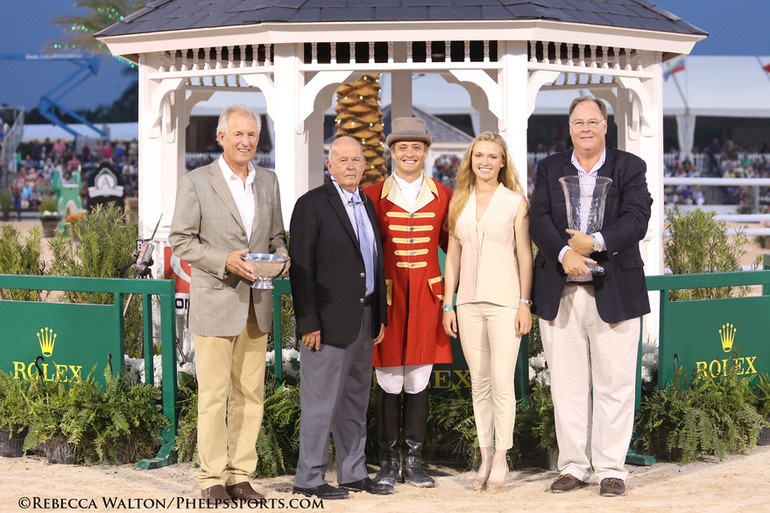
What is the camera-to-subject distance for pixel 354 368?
17.4 ft

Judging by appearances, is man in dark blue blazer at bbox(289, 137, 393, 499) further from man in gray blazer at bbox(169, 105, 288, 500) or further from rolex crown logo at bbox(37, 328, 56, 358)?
rolex crown logo at bbox(37, 328, 56, 358)

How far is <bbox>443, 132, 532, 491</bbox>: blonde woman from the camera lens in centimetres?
522

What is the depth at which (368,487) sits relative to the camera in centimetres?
536

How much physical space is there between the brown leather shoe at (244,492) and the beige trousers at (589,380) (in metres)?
1.68

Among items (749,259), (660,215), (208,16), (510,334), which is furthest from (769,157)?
(510,334)

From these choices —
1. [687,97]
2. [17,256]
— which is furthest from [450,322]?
[687,97]

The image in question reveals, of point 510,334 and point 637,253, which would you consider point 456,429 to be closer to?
point 510,334

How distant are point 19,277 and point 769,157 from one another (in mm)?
33104

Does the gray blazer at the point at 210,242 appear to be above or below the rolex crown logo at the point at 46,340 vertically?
above

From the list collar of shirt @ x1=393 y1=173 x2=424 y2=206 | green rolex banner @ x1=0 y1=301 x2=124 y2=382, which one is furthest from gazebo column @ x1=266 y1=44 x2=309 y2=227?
collar of shirt @ x1=393 y1=173 x2=424 y2=206

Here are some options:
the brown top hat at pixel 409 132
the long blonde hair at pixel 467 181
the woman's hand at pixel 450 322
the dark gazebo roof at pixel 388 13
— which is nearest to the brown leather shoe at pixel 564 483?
the woman's hand at pixel 450 322

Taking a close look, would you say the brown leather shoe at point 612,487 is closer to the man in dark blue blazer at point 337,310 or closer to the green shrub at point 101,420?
the man in dark blue blazer at point 337,310

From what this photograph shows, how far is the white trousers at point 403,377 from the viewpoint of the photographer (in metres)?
5.43

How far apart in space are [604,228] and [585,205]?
0.16 meters
